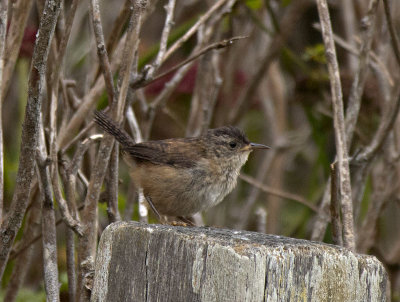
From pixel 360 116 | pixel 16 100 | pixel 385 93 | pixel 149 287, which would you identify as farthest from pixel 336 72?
pixel 16 100

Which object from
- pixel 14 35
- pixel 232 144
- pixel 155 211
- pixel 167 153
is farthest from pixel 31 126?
pixel 232 144

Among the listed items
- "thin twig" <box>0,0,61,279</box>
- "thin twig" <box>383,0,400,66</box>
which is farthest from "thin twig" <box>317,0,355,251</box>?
"thin twig" <box>0,0,61,279</box>

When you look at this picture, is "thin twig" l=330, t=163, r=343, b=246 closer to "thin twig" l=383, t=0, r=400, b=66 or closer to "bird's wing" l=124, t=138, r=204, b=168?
"thin twig" l=383, t=0, r=400, b=66

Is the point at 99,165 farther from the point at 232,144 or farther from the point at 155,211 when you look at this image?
the point at 232,144

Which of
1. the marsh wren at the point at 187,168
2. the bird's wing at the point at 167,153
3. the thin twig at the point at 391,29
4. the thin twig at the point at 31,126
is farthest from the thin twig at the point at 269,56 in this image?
the thin twig at the point at 31,126

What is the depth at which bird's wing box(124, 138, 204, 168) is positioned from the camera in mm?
3752

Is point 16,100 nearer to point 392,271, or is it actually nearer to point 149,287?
point 392,271

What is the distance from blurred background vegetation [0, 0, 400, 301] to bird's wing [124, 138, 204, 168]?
0.25 metres

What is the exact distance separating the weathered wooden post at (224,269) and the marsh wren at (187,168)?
1524 mm

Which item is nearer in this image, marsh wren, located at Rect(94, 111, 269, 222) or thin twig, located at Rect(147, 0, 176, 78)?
thin twig, located at Rect(147, 0, 176, 78)

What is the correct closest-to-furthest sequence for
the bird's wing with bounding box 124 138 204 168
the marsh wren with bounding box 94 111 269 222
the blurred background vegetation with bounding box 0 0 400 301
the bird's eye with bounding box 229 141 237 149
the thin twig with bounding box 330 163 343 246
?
the thin twig with bounding box 330 163 343 246 → the marsh wren with bounding box 94 111 269 222 → the bird's wing with bounding box 124 138 204 168 → the bird's eye with bounding box 229 141 237 149 → the blurred background vegetation with bounding box 0 0 400 301

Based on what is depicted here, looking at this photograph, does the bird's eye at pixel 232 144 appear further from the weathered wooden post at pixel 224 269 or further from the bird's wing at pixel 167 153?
the weathered wooden post at pixel 224 269

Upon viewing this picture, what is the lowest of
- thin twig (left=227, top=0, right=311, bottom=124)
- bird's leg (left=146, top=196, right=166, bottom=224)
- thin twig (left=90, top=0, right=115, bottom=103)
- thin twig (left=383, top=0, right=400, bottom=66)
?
bird's leg (left=146, top=196, right=166, bottom=224)

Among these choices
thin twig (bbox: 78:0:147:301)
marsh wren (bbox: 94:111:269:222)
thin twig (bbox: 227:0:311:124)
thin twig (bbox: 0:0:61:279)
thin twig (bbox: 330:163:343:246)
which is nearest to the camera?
thin twig (bbox: 0:0:61:279)
